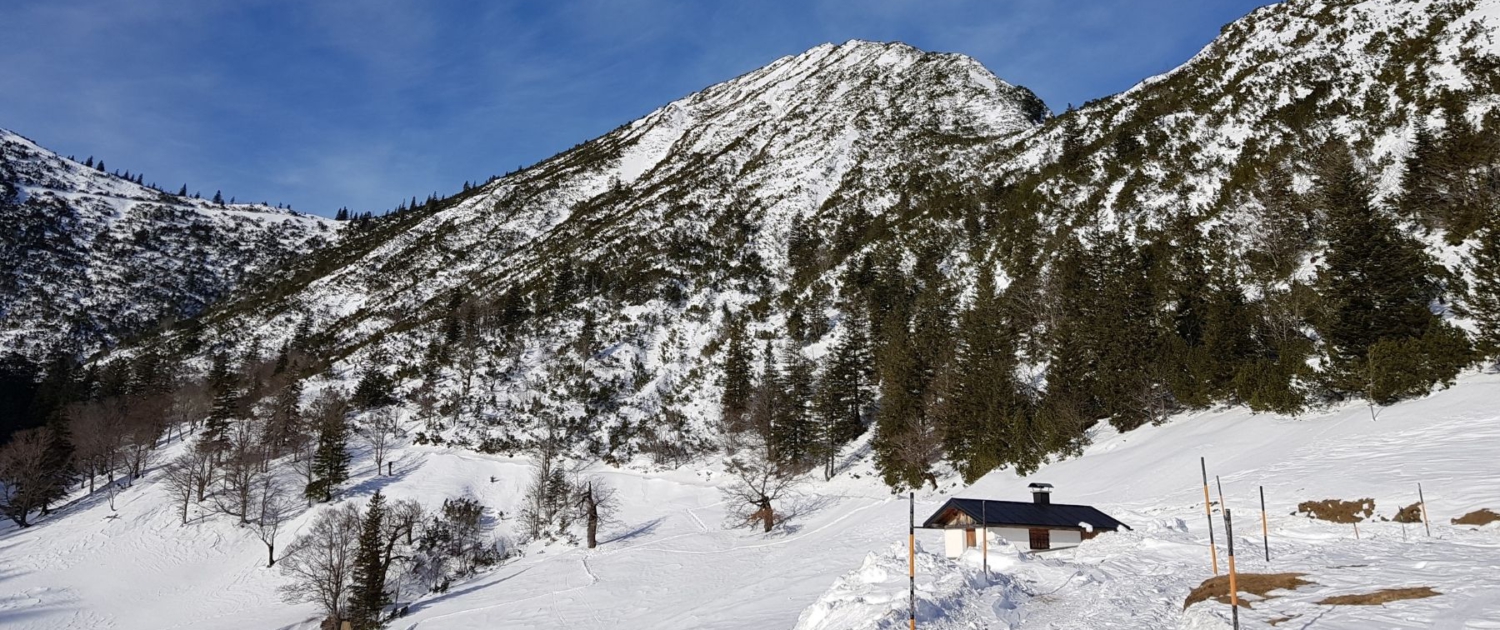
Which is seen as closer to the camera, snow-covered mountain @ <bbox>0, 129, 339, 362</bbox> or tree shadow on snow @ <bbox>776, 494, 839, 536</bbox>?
tree shadow on snow @ <bbox>776, 494, 839, 536</bbox>

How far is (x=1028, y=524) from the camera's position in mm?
25844

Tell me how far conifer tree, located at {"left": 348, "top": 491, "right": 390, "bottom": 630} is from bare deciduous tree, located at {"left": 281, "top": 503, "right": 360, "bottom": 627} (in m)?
0.76

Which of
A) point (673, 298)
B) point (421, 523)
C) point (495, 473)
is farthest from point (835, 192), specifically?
point (421, 523)

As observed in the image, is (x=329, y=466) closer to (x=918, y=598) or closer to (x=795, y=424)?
(x=795, y=424)

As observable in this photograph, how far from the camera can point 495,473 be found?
2402 inches

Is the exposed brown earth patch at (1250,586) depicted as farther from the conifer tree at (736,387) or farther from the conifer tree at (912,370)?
the conifer tree at (736,387)

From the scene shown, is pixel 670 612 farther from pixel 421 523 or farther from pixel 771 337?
pixel 771 337

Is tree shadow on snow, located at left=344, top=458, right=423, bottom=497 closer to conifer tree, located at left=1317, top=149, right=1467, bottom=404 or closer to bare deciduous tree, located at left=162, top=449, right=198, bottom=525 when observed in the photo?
bare deciduous tree, located at left=162, top=449, right=198, bottom=525

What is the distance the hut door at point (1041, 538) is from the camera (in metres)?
26.9

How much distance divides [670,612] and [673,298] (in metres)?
59.6

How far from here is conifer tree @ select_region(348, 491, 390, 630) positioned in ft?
125

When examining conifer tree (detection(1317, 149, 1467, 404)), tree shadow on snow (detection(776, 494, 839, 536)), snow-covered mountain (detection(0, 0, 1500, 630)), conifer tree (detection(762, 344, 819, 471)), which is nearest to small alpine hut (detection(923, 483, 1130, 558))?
snow-covered mountain (detection(0, 0, 1500, 630))

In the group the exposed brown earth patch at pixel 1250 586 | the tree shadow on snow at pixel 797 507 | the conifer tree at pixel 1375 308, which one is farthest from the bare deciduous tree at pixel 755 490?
the exposed brown earth patch at pixel 1250 586

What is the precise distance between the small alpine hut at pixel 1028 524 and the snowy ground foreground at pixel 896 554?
2399 mm
